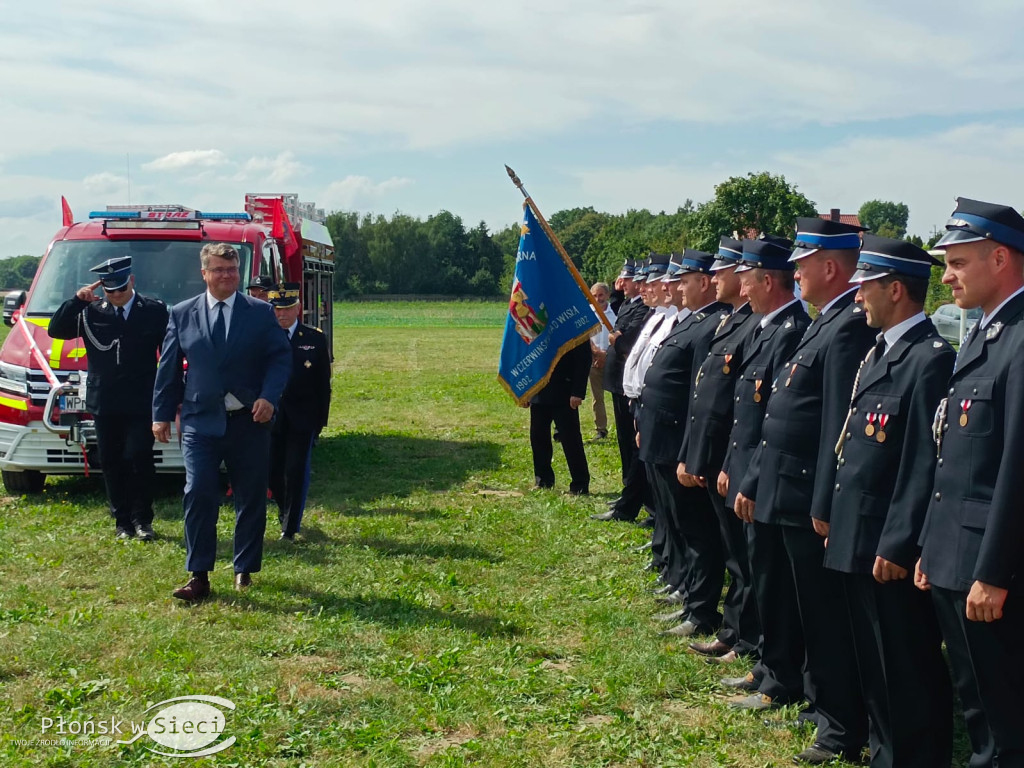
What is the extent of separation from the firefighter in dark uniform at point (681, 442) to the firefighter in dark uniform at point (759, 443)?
38.0 inches

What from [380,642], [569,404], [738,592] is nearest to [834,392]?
[738,592]

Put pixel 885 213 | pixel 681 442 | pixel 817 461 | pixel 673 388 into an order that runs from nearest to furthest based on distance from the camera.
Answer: pixel 817 461 → pixel 681 442 → pixel 673 388 → pixel 885 213

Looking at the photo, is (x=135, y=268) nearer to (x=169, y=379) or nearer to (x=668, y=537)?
(x=169, y=379)

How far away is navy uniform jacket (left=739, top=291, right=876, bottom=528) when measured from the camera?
169 inches

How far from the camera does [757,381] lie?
507cm

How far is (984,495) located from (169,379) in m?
5.29

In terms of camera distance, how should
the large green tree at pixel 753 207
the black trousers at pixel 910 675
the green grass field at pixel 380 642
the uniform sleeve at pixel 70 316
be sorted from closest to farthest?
the black trousers at pixel 910 675
the green grass field at pixel 380 642
the uniform sleeve at pixel 70 316
the large green tree at pixel 753 207

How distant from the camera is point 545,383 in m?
9.92

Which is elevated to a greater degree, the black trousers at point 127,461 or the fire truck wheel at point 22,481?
the black trousers at point 127,461

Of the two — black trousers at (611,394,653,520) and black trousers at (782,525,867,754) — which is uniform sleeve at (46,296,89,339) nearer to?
black trousers at (611,394,653,520)

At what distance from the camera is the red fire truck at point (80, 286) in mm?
9422

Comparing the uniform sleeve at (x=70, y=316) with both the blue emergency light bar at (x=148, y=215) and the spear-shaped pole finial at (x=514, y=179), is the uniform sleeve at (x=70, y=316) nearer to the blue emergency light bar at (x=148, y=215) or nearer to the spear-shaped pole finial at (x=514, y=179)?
the blue emergency light bar at (x=148, y=215)

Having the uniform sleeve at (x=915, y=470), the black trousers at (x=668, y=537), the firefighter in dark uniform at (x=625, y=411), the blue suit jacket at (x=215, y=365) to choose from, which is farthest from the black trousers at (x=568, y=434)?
the uniform sleeve at (x=915, y=470)

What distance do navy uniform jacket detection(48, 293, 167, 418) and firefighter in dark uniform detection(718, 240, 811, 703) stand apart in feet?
16.9
